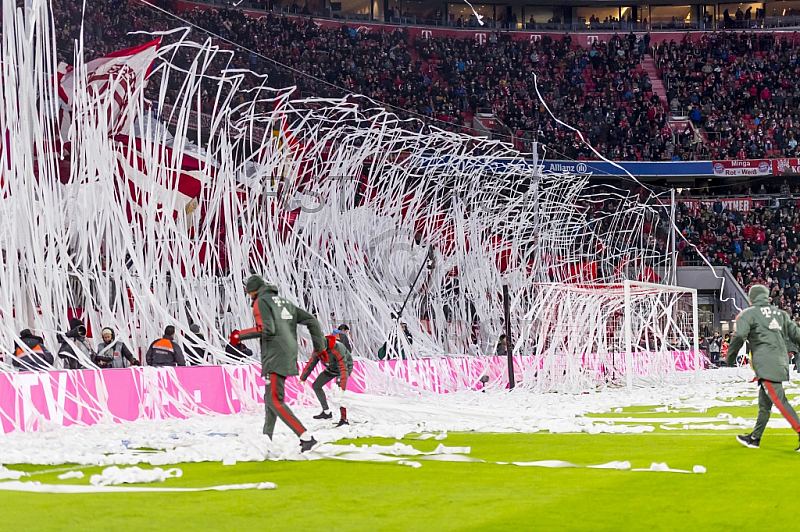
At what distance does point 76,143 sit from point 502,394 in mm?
9292

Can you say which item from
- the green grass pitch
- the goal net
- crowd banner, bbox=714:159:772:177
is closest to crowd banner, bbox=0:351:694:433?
the green grass pitch

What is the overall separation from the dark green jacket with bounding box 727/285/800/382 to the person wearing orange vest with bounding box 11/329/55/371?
7304mm

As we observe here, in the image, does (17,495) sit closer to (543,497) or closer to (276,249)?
(543,497)

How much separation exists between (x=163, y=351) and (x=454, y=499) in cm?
837

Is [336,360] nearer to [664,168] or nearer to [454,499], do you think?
[454,499]

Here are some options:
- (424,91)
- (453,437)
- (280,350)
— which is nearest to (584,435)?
(453,437)

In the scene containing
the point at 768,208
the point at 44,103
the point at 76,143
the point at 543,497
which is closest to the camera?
the point at 543,497

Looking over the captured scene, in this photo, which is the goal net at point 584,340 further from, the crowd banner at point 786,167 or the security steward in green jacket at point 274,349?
the crowd banner at point 786,167

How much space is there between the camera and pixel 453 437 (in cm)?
1233

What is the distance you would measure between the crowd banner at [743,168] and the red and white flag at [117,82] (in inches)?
1355

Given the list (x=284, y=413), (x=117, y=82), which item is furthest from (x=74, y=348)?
(x=284, y=413)

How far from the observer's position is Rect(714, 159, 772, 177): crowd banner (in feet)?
156

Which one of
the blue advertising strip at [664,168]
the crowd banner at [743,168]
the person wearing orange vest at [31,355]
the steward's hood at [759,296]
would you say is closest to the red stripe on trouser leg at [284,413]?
the person wearing orange vest at [31,355]

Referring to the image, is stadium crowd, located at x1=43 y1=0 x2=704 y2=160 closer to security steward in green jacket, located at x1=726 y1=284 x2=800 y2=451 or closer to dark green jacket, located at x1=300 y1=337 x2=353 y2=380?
dark green jacket, located at x1=300 y1=337 x2=353 y2=380
